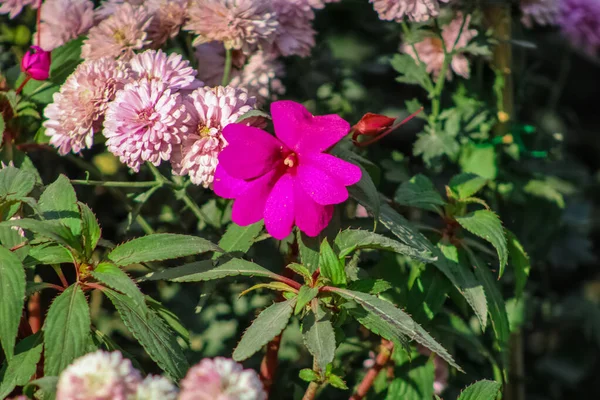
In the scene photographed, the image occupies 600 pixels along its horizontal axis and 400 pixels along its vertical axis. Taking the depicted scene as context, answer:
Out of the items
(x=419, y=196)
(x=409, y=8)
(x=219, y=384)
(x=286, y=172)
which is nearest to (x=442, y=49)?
(x=409, y=8)

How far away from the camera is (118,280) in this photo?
79cm

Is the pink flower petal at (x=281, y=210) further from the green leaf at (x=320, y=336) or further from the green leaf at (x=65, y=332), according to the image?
the green leaf at (x=65, y=332)

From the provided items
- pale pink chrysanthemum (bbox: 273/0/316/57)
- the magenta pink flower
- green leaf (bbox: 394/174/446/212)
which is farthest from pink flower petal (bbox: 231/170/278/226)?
pale pink chrysanthemum (bbox: 273/0/316/57)

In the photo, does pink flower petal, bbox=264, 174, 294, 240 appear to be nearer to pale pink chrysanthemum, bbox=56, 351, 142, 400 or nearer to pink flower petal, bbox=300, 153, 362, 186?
pink flower petal, bbox=300, 153, 362, 186

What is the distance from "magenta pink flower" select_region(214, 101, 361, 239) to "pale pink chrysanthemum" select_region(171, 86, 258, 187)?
0.11ft

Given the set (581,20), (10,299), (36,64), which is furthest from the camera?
(581,20)

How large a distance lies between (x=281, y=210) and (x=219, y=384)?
0.29 m

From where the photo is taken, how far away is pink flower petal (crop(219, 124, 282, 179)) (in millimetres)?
845

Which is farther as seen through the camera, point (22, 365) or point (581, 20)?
point (581, 20)

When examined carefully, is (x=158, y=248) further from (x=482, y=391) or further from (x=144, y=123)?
(x=482, y=391)

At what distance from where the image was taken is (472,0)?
1239 millimetres

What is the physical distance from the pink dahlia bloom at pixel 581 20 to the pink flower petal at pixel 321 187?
3.02 ft

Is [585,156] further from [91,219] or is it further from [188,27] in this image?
[91,219]

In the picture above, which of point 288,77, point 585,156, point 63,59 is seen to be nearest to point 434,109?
point 288,77
